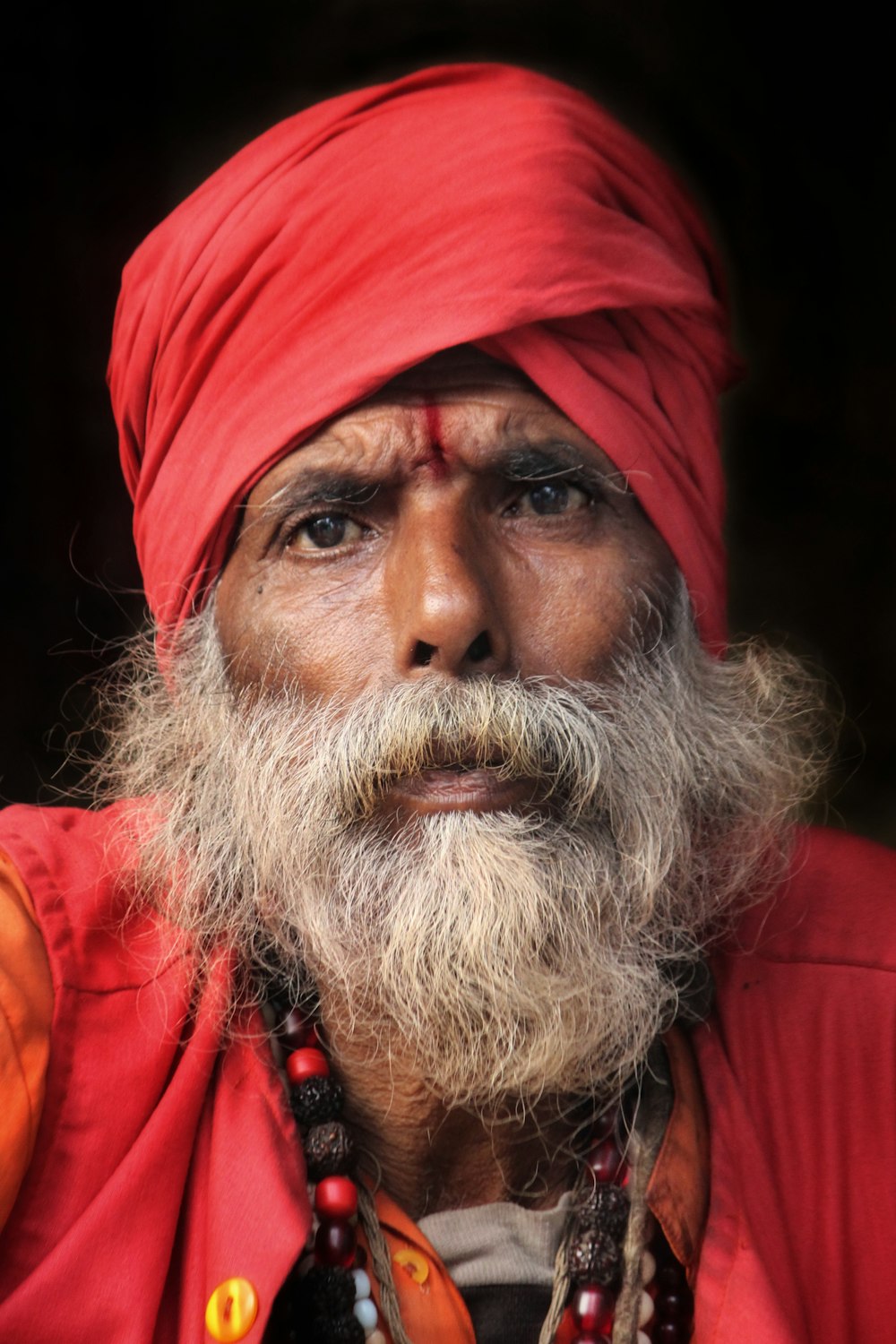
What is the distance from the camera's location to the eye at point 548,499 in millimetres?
1899

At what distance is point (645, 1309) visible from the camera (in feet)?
5.89

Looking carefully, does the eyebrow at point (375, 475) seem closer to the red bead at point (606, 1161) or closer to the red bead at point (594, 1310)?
the red bead at point (606, 1161)

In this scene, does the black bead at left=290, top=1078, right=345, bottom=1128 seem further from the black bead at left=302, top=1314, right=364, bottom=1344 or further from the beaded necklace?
the black bead at left=302, top=1314, right=364, bottom=1344

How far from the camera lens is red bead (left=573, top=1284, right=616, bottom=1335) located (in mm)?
1784

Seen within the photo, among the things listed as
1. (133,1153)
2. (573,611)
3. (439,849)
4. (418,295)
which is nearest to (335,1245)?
(133,1153)

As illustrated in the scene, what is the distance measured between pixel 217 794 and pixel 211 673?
0.65ft

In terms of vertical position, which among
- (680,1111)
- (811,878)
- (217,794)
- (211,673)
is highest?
(211,673)

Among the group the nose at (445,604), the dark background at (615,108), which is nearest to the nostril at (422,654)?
the nose at (445,604)

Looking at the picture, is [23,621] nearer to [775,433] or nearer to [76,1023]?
[76,1023]

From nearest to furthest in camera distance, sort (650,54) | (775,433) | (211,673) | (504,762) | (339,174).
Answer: (504,762) → (339,174) → (211,673) → (650,54) → (775,433)

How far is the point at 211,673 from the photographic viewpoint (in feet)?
6.78

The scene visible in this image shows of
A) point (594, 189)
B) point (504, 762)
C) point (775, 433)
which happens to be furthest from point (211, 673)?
point (775, 433)

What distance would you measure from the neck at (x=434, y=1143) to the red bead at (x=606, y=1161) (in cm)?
4

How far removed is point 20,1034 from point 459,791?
0.65 meters
